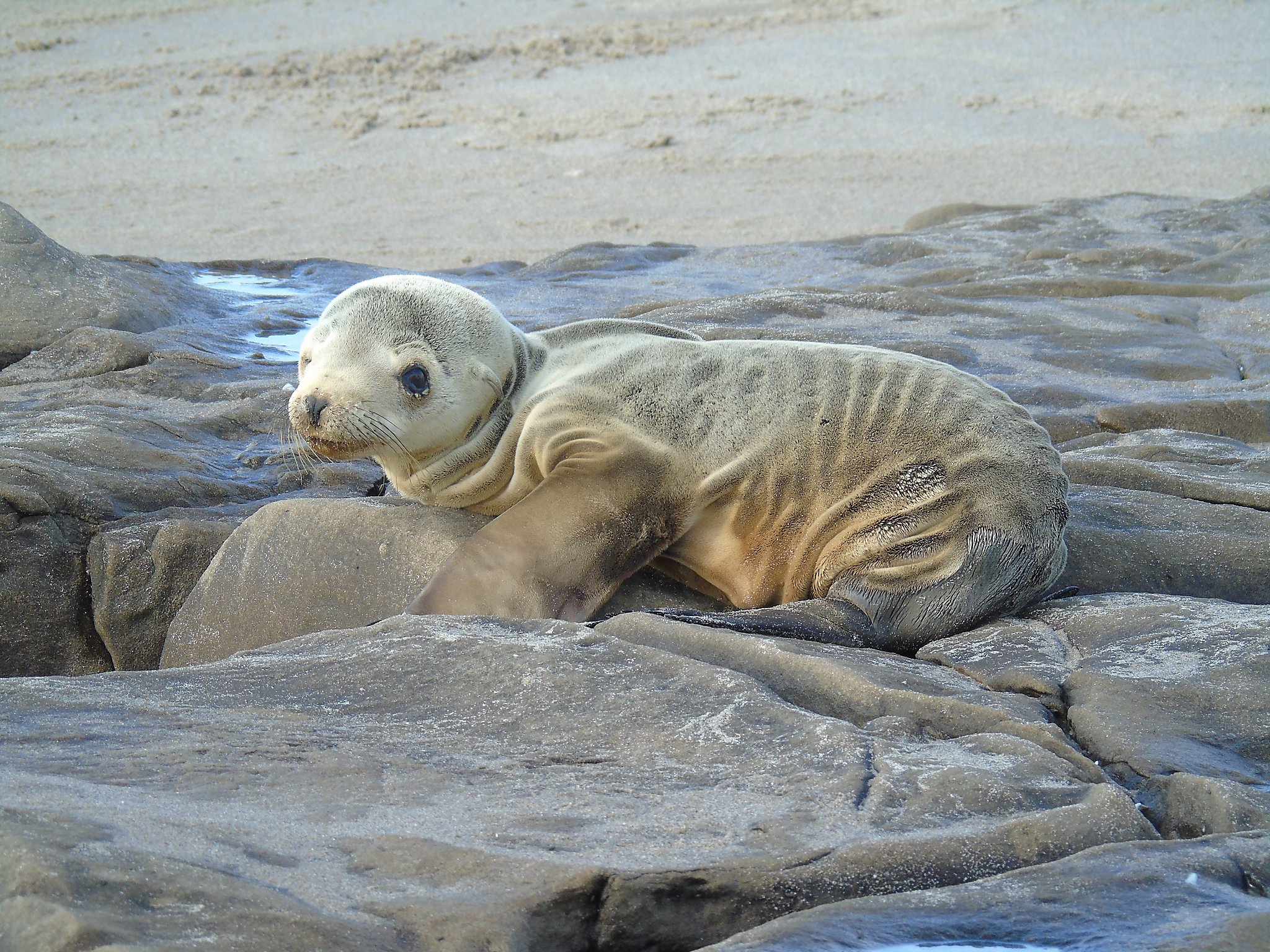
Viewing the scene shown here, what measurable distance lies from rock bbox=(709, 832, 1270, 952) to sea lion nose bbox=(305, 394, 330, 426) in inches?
87.6

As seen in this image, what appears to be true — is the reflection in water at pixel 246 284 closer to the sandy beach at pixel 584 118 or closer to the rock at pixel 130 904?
the sandy beach at pixel 584 118

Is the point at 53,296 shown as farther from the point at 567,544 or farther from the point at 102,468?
the point at 567,544

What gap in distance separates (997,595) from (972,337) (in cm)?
352

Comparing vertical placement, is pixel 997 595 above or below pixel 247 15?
below

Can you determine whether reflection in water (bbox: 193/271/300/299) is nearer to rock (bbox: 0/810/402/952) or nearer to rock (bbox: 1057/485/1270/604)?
rock (bbox: 1057/485/1270/604)

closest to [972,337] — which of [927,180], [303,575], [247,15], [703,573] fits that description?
[703,573]

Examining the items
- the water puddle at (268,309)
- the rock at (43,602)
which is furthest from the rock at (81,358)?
the rock at (43,602)

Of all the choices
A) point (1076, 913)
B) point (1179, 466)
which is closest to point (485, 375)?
point (1179, 466)

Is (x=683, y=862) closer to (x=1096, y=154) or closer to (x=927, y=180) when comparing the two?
(x=927, y=180)

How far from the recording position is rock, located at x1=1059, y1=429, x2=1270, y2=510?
170 inches

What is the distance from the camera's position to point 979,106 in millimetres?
14586

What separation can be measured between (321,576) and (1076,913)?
2559 millimetres

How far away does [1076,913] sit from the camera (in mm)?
1739

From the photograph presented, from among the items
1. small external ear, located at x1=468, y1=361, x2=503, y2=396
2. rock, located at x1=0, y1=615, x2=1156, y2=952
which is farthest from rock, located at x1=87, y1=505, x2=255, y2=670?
rock, located at x1=0, y1=615, x2=1156, y2=952
